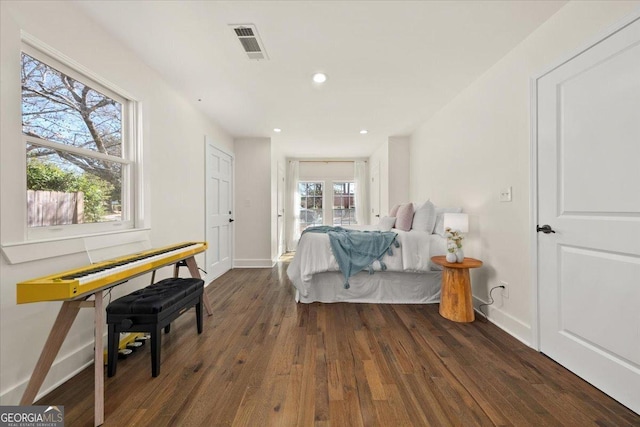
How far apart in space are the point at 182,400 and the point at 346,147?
492 centimetres

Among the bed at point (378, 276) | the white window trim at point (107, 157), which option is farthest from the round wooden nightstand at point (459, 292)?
the white window trim at point (107, 157)

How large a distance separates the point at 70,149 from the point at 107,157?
30 centimetres

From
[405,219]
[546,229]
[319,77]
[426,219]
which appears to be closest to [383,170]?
[405,219]

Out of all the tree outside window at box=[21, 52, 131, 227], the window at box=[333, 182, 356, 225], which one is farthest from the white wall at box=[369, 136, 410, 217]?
the tree outside window at box=[21, 52, 131, 227]

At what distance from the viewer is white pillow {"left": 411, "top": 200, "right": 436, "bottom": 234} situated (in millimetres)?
3137

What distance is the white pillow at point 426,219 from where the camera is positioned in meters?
3.14

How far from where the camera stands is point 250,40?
2035mm

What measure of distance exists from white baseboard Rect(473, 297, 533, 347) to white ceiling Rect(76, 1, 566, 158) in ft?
7.46

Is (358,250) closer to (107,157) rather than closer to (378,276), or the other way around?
(378,276)

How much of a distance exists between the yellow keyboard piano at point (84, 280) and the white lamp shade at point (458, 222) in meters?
2.54

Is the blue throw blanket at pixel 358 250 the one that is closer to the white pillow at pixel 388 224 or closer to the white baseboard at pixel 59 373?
the white pillow at pixel 388 224

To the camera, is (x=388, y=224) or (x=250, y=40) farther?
(x=388, y=224)

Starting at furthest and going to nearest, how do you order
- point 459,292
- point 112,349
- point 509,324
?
1. point 459,292
2. point 509,324
3. point 112,349

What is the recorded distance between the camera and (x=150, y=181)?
8.14ft
